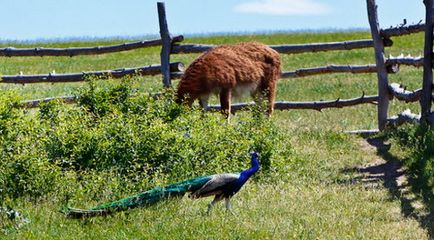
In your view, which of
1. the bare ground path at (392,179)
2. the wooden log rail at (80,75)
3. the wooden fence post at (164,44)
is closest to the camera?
the bare ground path at (392,179)

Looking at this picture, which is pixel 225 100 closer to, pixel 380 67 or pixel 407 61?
pixel 380 67

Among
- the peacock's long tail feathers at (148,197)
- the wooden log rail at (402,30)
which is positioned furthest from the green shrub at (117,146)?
the wooden log rail at (402,30)

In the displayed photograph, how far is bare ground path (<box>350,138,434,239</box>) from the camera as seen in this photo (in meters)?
9.44

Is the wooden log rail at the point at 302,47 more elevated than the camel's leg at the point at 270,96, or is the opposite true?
the wooden log rail at the point at 302,47

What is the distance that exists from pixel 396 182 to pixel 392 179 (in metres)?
0.27

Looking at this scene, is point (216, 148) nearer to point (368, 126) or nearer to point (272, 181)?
point (272, 181)

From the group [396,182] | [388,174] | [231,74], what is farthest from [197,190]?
[231,74]

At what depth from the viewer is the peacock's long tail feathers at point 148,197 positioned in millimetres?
8172

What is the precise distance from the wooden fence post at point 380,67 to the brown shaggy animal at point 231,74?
165cm

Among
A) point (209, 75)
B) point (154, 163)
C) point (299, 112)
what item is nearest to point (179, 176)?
point (154, 163)

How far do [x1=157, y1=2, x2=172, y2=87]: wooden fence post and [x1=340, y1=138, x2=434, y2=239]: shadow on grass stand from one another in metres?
3.99

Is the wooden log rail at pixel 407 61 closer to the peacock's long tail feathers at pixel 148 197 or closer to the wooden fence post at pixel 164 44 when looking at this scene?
the wooden fence post at pixel 164 44

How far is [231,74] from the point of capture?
1432cm

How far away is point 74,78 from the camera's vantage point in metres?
17.1
